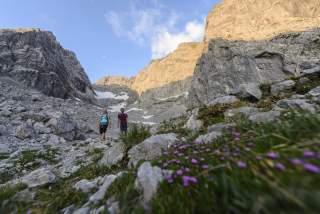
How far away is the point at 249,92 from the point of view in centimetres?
833

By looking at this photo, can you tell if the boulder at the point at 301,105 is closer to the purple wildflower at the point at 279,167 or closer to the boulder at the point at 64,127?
the purple wildflower at the point at 279,167

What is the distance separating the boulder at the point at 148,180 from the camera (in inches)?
80.1

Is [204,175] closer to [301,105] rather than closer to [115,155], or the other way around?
[301,105]

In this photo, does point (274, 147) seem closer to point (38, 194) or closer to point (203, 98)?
point (38, 194)

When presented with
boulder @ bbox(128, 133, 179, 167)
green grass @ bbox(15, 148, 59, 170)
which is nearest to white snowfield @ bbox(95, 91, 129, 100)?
green grass @ bbox(15, 148, 59, 170)

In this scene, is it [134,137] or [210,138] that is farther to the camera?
[134,137]

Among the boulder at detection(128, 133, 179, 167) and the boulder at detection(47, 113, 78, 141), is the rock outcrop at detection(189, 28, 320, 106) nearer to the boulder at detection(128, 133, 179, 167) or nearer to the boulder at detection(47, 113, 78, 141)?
the boulder at detection(47, 113, 78, 141)

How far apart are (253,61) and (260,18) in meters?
68.3

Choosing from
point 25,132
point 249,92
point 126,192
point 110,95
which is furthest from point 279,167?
point 110,95

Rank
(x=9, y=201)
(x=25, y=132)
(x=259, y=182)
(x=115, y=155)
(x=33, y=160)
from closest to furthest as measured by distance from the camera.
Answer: (x=259, y=182), (x=9, y=201), (x=115, y=155), (x=33, y=160), (x=25, y=132)

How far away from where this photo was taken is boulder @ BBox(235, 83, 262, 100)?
320 inches

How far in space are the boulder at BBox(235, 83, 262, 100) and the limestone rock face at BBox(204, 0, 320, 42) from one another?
71.6m

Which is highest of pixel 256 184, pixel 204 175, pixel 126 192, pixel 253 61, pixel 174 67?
pixel 174 67

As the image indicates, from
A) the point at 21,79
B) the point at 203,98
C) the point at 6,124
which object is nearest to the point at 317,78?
the point at 6,124
